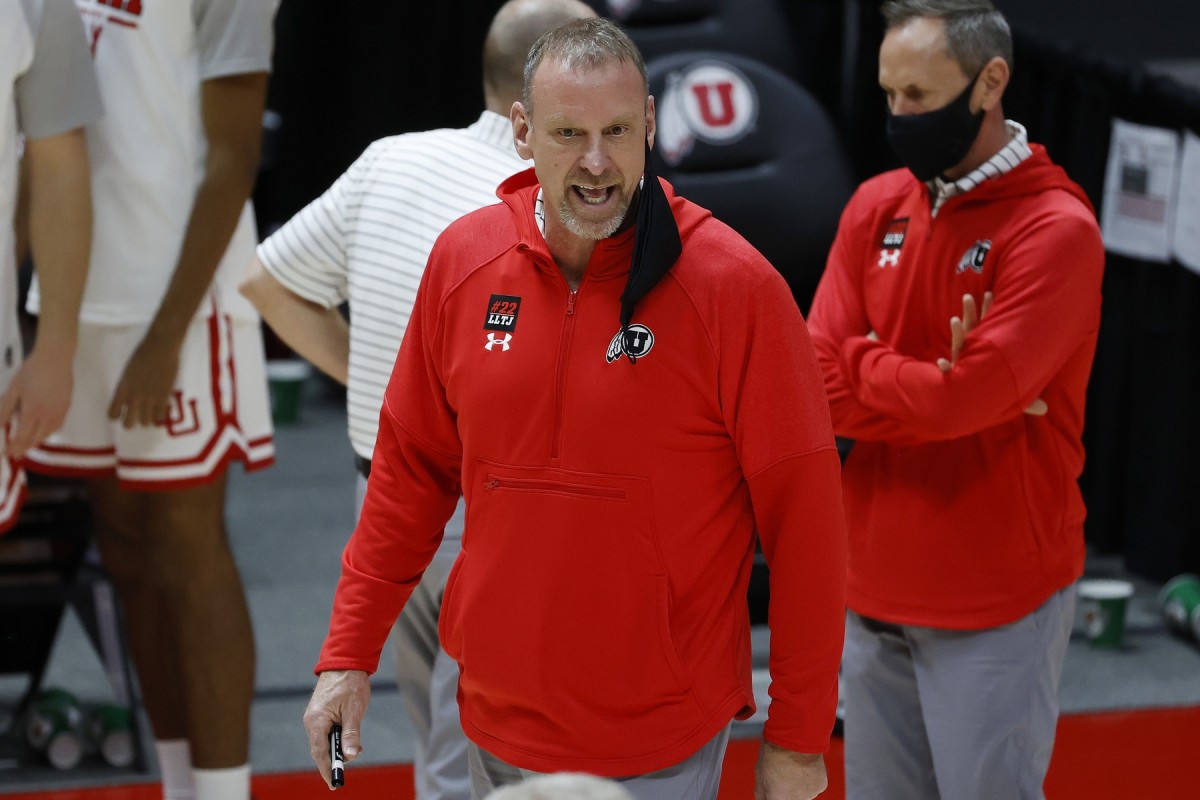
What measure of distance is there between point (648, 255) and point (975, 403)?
868mm

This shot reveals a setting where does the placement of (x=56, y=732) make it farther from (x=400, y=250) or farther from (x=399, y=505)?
(x=399, y=505)

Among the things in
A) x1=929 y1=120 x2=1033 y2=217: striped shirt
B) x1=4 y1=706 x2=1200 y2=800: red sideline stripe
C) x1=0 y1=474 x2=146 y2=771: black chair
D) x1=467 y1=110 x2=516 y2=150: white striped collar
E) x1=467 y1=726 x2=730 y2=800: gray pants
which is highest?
x1=467 y1=110 x2=516 y2=150: white striped collar

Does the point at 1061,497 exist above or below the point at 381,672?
above

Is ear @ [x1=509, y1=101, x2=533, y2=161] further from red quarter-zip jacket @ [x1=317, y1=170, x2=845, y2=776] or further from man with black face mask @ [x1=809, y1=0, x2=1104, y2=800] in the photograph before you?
man with black face mask @ [x1=809, y1=0, x2=1104, y2=800]

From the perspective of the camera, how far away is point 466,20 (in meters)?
7.38

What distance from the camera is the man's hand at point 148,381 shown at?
3473 mm

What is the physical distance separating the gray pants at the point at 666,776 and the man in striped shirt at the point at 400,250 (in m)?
0.73

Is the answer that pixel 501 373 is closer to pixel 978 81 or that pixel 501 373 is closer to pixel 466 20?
pixel 978 81

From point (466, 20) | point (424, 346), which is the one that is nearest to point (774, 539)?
point (424, 346)

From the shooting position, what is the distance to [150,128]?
3461 millimetres

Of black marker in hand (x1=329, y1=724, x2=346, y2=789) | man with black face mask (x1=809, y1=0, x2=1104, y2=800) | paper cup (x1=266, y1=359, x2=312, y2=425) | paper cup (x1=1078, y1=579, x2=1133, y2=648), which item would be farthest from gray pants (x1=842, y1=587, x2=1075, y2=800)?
paper cup (x1=266, y1=359, x2=312, y2=425)

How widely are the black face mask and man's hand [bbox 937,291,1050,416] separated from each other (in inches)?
9.7

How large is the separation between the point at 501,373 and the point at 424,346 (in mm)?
217

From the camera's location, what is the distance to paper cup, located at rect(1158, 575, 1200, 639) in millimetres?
5227
